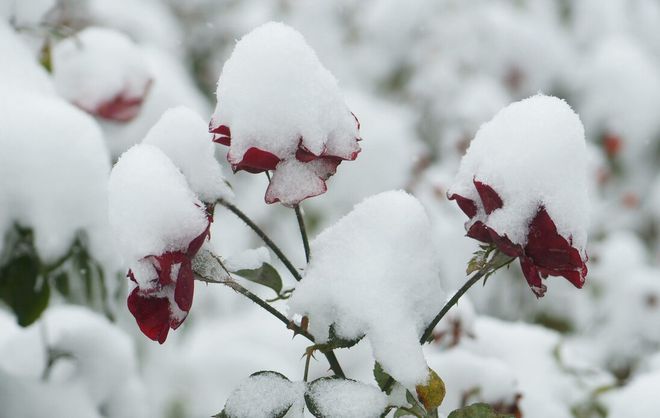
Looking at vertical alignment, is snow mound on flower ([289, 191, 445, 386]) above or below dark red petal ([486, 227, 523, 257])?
below

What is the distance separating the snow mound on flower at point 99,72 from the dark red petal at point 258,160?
63 centimetres

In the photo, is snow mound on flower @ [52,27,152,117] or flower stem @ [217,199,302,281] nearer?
flower stem @ [217,199,302,281]

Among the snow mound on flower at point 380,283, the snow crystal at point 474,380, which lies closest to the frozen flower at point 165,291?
the snow mound on flower at point 380,283

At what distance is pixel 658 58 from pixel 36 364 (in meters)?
4.27

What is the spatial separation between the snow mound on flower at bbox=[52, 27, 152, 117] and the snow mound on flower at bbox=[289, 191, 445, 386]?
60 centimetres

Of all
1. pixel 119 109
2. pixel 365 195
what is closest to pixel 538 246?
pixel 119 109

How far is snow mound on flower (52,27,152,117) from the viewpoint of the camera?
121cm

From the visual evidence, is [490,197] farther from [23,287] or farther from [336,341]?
[23,287]

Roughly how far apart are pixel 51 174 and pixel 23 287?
0.48 ft

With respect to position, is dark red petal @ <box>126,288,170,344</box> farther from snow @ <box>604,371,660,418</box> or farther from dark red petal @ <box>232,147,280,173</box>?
snow @ <box>604,371,660,418</box>

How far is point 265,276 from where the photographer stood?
716 mm

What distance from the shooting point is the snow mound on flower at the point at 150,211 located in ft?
2.06

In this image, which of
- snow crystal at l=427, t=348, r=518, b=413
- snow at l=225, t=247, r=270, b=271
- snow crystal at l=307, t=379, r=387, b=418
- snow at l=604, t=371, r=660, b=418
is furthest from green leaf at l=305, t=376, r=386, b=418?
snow at l=604, t=371, r=660, b=418

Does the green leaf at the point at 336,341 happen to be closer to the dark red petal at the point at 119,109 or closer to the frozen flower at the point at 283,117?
the frozen flower at the point at 283,117
